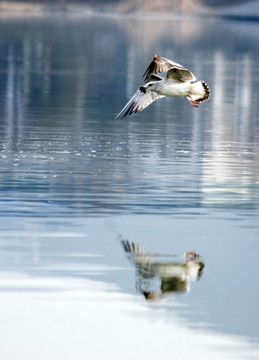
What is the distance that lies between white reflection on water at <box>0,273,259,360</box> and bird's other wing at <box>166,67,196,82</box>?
19.2ft

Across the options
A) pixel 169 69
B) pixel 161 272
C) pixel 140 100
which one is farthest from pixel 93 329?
pixel 140 100

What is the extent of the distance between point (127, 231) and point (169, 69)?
3437 mm

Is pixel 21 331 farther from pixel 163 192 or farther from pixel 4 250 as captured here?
pixel 163 192

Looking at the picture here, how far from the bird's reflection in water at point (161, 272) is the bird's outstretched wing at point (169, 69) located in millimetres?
3998

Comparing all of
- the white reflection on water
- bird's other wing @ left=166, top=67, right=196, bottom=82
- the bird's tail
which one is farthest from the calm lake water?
bird's other wing @ left=166, top=67, right=196, bottom=82

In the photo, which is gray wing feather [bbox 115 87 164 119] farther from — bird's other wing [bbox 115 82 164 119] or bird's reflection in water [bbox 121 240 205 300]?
bird's reflection in water [bbox 121 240 205 300]

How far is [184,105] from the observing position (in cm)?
2686

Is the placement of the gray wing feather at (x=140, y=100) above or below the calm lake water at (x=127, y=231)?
above

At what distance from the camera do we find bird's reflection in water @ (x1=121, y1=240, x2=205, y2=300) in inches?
384

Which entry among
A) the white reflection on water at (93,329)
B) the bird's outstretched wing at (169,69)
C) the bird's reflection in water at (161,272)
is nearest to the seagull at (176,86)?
the bird's outstretched wing at (169,69)

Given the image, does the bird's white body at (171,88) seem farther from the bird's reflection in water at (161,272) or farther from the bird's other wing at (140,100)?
the bird's reflection in water at (161,272)

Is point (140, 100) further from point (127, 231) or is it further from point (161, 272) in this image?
point (161, 272)

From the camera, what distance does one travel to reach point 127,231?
11922mm

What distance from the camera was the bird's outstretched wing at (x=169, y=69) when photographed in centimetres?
1481
